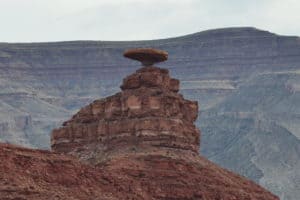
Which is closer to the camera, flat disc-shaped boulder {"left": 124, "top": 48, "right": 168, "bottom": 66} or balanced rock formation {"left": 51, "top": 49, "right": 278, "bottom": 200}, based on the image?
balanced rock formation {"left": 51, "top": 49, "right": 278, "bottom": 200}

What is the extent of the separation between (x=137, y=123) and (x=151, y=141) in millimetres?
1415

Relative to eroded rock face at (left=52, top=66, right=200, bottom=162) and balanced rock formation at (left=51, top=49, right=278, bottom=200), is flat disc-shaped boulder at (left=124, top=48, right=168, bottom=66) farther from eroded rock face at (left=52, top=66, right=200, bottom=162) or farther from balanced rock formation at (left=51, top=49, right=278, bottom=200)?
eroded rock face at (left=52, top=66, right=200, bottom=162)

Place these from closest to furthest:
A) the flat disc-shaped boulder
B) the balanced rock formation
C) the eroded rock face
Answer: the balanced rock formation
the eroded rock face
the flat disc-shaped boulder

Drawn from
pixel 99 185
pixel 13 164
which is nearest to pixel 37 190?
pixel 13 164

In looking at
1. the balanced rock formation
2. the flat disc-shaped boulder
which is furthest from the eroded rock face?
the flat disc-shaped boulder

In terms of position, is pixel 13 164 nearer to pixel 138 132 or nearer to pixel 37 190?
pixel 37 190

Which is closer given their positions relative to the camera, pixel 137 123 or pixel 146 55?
pixel 137 123

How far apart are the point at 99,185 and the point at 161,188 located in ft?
32.5

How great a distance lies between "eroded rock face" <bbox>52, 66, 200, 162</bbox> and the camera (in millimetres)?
107562

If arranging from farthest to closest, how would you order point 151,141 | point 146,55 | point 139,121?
point 146,55 < point 151,141 < point 139,121

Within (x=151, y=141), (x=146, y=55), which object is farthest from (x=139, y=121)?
(x=146, y=55)

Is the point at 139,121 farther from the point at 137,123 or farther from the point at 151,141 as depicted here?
the point at 151,141

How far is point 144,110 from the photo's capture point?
108125 millimetres

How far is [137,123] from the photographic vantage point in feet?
353
